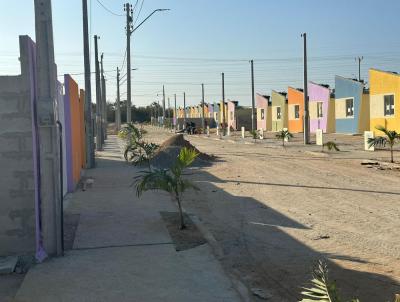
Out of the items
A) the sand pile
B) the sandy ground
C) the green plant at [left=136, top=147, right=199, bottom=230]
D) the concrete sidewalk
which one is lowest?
the sandy ground

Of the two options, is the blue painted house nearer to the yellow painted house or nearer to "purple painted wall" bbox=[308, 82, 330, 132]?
"purple painted wall" bbox=[308, 82, 330, 132]

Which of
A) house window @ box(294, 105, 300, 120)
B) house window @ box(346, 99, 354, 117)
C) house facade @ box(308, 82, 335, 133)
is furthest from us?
house window @ box(294, 105, 300, 120)

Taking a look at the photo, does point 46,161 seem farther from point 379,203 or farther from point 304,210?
point 379,203

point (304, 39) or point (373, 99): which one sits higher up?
point (304, 39)

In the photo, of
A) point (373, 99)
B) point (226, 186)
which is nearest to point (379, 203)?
point (226, 186)

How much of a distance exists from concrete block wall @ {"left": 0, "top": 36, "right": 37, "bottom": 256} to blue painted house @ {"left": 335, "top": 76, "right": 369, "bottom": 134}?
3717cm

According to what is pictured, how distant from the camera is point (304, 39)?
34.4 meters

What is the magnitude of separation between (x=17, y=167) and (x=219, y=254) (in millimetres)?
2690

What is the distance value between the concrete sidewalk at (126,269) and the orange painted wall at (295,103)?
44.6 m

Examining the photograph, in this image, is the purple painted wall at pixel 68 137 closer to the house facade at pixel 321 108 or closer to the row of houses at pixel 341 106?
the row of houses at pixel 341 106

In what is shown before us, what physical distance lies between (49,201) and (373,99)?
1321 inches

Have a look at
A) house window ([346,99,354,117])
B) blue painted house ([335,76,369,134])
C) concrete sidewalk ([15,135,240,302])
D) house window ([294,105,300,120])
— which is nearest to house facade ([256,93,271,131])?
house window ([294,105,300,120])

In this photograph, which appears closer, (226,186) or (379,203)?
(379,203)

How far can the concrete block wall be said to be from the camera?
6.55 meters
